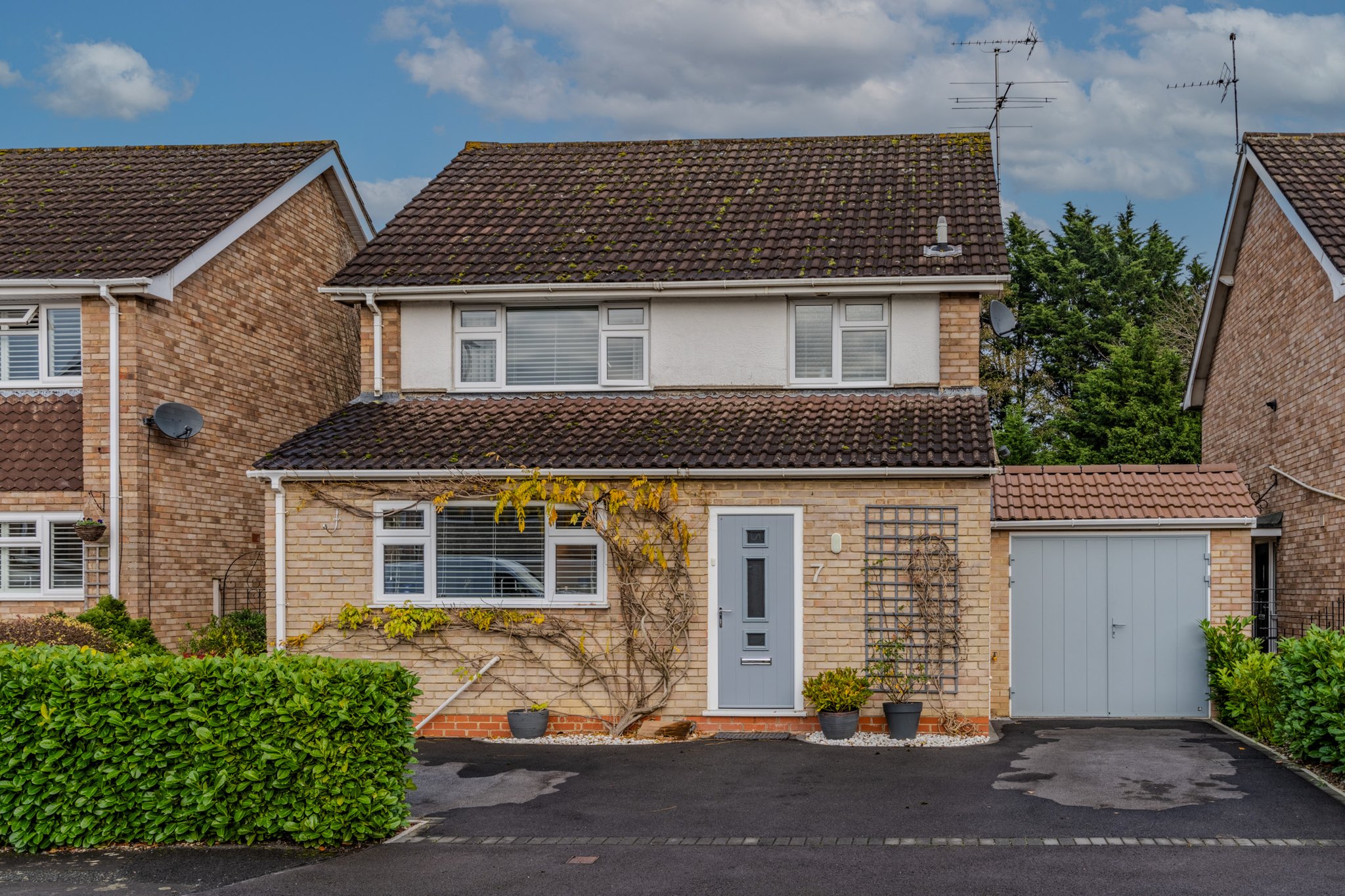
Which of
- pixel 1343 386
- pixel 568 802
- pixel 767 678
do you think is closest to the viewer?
pixel 568 802

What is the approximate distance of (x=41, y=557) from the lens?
1656 cm

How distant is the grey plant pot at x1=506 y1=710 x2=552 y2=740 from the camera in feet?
46.6

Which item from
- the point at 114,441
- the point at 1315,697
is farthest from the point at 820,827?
the point at 114,441

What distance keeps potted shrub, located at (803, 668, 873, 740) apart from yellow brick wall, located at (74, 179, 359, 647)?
28.4 feet

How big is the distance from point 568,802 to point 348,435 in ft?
20.9

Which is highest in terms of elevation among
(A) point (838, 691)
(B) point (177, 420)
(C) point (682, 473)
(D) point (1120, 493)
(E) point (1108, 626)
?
(B) point (177, 420)

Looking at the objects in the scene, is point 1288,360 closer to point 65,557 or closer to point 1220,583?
point 1220,583

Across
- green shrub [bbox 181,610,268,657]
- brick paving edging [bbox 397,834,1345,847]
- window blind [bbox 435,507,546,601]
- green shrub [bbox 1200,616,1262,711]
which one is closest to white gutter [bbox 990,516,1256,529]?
green shrub [bbox 1200,616,1262,711]

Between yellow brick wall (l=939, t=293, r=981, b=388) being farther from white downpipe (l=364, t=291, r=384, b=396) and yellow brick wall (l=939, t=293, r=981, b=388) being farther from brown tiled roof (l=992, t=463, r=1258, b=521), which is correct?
white downpipe (l=364, t=291, r=384, b=396)

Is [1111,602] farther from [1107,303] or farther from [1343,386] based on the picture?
[1107,303]

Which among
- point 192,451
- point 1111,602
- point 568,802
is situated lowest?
point 568,802

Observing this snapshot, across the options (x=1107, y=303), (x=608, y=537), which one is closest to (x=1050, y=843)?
(x=608, y=537)

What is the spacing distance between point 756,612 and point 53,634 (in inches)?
303

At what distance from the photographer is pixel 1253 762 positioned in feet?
40.4
